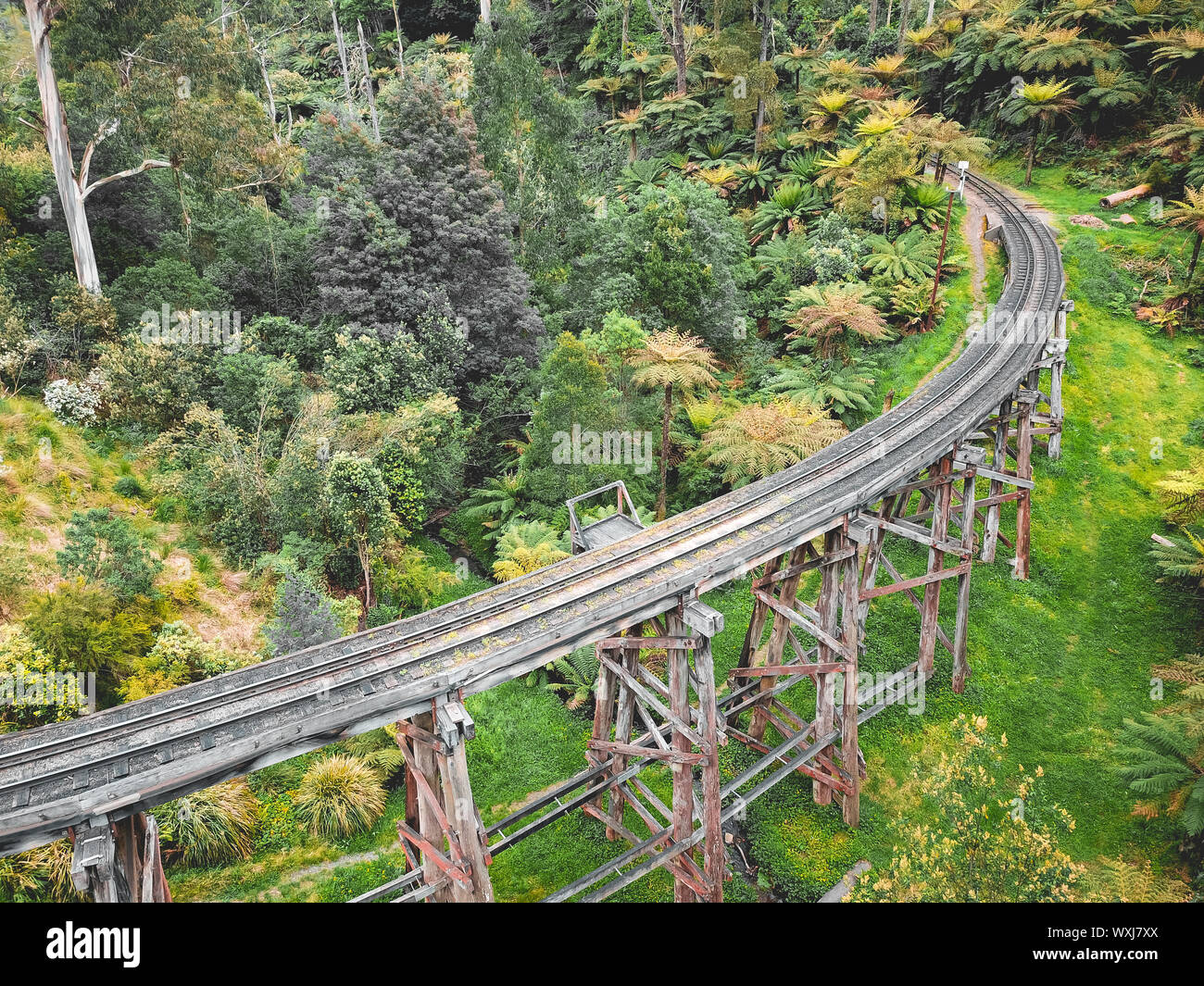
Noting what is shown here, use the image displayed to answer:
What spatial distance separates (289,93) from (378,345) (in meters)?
29.1

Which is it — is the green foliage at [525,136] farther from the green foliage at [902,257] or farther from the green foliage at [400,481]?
the green foliage at [902,257]

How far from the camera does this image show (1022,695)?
16.2 meters

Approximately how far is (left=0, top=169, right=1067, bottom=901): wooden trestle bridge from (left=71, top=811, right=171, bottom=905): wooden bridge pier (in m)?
0.03

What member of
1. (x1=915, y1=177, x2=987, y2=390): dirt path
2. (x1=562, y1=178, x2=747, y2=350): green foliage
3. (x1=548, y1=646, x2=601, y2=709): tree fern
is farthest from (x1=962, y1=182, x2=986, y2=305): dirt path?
(x1=548, y1=646, x2=601, y2=709): tree fern

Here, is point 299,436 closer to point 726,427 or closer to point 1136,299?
point 726,427

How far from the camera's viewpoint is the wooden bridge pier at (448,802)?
916 cm

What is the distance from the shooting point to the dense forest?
46.0ft

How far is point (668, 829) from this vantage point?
39.9ft

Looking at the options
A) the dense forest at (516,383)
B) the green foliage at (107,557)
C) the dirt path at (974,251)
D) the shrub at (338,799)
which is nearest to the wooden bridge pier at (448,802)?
the dense forest at (516,383)

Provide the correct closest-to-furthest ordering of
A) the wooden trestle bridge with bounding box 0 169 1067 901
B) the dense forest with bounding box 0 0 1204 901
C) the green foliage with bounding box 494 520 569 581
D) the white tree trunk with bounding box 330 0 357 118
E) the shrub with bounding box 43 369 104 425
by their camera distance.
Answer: the wooden trestle bridge with bounding box 0 169 1067 901 < the dense forest with bounding box 0 0 1204 901 < the green foliage with bounding box 494 520 569 581 < the shrub with bounding box 43 369 104 425 < the white tree trunk with bounding box 330 0 357 118

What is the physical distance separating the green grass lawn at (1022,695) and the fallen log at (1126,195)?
318 inches

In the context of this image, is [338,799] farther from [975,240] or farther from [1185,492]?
[975,240]

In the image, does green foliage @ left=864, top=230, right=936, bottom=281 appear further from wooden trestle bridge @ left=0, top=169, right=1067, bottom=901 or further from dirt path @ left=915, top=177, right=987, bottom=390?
wooden trestle bridge @ left=0, top=169, right=1067, bottom=901

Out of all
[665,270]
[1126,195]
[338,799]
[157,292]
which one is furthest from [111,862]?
[1126,195]
